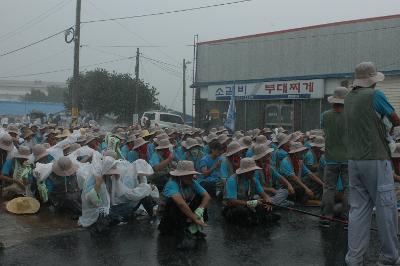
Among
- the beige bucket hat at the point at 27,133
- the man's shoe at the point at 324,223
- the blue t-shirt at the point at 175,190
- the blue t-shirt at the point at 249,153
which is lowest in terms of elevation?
→ the man's shoe at the point at 324,223

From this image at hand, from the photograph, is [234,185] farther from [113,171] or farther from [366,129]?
[366,129]

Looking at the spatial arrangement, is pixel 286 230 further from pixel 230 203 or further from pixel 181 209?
pixel 181 209

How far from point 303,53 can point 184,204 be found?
1717 cm

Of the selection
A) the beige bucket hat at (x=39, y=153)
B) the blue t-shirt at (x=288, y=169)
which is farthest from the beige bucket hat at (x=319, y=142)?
the beige bucket hat at (x=39, y=153)

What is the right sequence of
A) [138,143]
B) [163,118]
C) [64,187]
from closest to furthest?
[64,187]
[138,143]
[163,118]

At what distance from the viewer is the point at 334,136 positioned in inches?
261

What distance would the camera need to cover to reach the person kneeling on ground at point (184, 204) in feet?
19.6

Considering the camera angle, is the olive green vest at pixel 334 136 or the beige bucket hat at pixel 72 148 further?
the beige bucket hat at pixel 72 148

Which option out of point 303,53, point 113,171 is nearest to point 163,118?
point 303,53

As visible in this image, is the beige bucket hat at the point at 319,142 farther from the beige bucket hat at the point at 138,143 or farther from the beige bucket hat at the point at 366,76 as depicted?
the beige bucket hat at the point at 366,76

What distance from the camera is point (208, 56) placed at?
26.3 meters

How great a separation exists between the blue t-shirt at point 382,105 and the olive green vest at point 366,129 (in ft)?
0.11

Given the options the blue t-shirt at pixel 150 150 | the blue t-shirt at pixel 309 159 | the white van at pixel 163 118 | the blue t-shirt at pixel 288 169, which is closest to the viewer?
the blue t-shirt at pixel 288 169

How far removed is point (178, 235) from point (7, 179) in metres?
3.80
